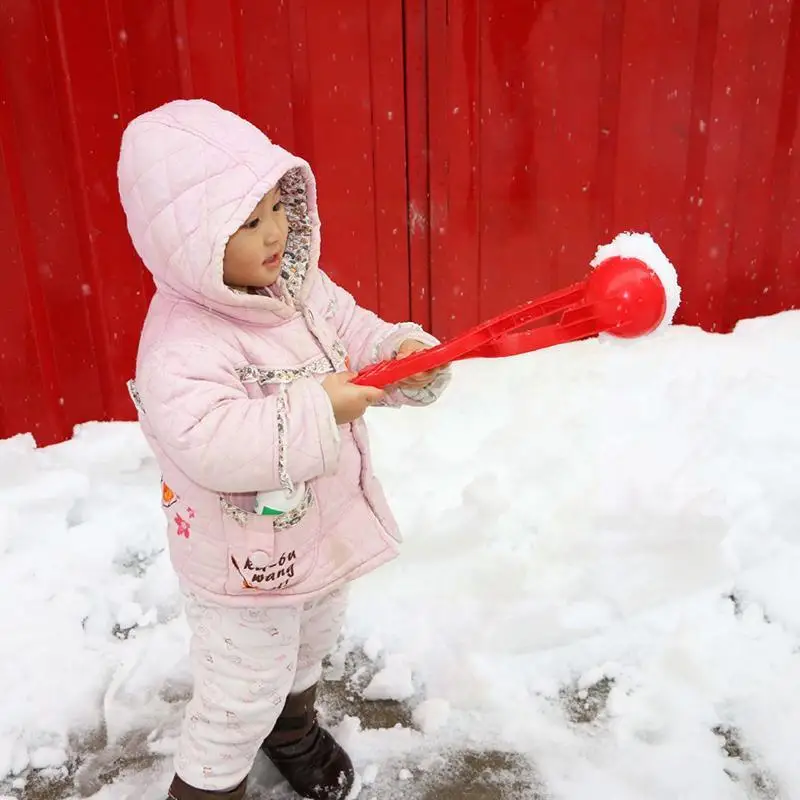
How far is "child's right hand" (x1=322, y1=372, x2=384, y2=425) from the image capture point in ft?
4.03

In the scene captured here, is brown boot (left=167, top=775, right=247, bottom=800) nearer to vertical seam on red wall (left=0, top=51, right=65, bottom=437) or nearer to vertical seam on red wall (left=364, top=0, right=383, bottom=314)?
vertical seam on red wall (left=0, top=51, right=65, bottom=437)

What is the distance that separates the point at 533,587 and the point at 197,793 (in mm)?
903

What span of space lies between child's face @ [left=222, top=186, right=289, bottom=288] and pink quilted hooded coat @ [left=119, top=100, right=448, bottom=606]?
37 mm

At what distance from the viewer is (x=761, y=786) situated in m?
1.63

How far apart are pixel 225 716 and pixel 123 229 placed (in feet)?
4.91

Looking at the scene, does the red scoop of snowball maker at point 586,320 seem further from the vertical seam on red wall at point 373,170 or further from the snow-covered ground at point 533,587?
the vertical seam on red wall at point 373,170

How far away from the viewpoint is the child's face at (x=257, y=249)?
1249 millimetres

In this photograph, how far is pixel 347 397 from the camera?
123 cm

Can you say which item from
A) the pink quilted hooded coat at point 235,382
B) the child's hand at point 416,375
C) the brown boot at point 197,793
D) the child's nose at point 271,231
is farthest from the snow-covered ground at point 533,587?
the child's nose at point 271,231

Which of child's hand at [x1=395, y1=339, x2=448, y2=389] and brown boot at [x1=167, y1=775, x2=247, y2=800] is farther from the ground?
child's hand at [x1=395, y1=339, x2=448, y2=389]

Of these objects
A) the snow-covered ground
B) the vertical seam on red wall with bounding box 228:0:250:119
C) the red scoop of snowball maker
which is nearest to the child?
the red scoop of snowball maker

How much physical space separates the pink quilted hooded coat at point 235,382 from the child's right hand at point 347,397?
→ 2cm

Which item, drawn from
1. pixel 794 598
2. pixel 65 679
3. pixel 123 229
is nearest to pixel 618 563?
pixel 794 598

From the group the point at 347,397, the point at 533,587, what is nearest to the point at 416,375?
the point at 347,397
